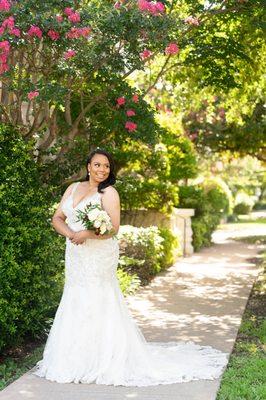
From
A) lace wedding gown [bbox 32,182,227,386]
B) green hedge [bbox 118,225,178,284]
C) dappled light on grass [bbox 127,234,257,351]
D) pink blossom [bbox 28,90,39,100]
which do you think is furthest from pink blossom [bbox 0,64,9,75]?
green hedge [bbox 118,225,178,284]

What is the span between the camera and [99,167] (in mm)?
6324

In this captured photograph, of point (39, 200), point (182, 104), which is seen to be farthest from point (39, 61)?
point (182, 104)

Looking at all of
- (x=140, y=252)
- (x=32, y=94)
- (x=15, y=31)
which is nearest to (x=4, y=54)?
(x=15, y=31)

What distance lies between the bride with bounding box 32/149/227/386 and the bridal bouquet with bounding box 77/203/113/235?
0.38ft

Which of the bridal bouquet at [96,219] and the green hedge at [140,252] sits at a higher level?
the bridal bouquet at [96,219]

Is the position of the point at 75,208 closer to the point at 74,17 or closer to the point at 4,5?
the point at 74,17

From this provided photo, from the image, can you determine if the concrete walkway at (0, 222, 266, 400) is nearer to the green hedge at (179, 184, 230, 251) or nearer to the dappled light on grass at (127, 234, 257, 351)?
the dappled light on grass at (127, 234, 257, 351)

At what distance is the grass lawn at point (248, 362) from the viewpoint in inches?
229

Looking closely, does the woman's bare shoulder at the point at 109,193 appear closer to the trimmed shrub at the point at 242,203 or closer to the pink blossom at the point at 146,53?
the pink blossom at the point at 146,53

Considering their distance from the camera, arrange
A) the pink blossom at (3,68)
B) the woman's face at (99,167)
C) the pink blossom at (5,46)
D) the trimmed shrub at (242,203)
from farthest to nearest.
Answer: the trimmed shrub at (242,203)
the pink blossom at (3,68)
the pink blossom at (5,46)
the woman's face at (99,167)

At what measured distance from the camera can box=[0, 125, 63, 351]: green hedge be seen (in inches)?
266

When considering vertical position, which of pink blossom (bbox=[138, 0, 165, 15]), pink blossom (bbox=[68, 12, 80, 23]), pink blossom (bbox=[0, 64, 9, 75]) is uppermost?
pink blossom (bbox=[138, 0, 165, 15])

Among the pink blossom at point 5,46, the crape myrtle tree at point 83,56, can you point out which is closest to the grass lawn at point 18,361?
the crape myrtle tree at point 83,56

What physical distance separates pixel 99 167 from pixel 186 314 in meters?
4.03
